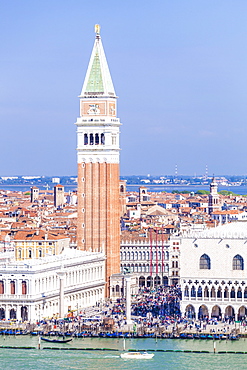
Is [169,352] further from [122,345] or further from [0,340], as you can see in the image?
[0,340]

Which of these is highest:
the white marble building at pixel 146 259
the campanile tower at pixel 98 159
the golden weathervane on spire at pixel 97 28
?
the golden weathervane on spire at pixel 97 28

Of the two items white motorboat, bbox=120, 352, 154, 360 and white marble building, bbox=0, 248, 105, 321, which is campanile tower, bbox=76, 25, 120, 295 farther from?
white motorboat, bbox=120, 352, 154, 360

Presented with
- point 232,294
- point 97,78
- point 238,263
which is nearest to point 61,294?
point 232,294

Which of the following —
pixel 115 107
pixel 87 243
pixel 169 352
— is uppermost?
pixel 115 107

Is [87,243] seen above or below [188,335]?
above

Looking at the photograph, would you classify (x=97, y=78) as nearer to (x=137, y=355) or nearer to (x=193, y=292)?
(x=193, y=292)

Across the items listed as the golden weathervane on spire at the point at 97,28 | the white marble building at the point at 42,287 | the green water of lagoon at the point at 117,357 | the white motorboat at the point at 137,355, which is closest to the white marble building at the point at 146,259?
the white marble building at the point at 42,287

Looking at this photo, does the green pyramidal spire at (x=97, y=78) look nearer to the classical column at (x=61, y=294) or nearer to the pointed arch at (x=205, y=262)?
the classical column at (x=61, y=294)

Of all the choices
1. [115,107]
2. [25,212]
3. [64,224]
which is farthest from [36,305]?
[25,212]
